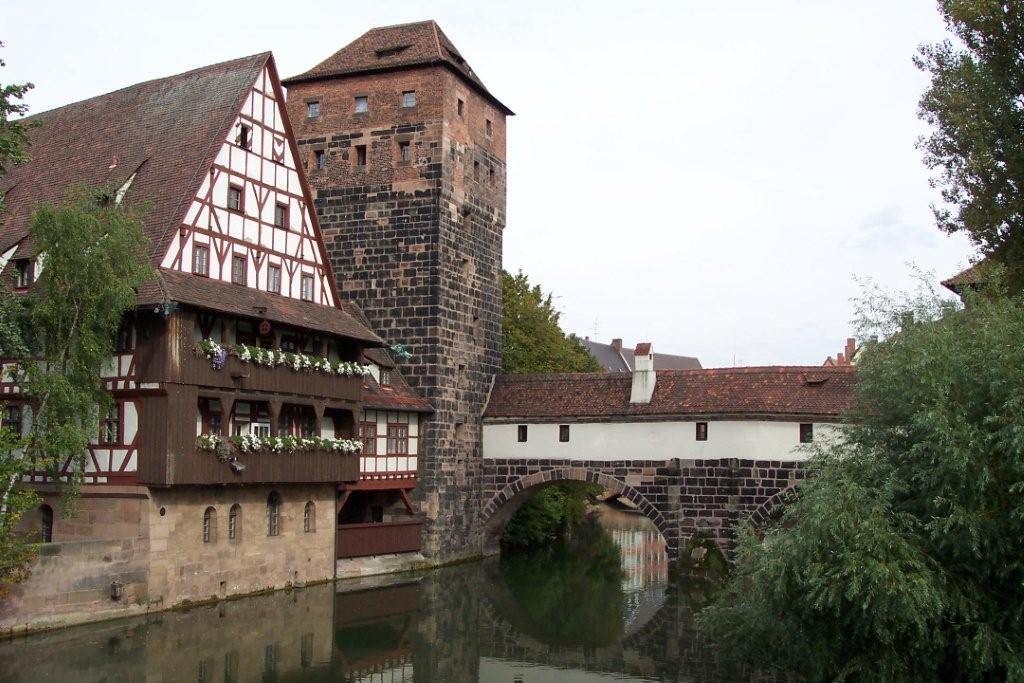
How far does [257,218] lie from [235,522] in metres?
7.02

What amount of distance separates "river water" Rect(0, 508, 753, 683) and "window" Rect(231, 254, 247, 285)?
711 centimetres

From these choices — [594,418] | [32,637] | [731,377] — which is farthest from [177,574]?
[731,377]

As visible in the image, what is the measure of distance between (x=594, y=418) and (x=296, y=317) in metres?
10.6

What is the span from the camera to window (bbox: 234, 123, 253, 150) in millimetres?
27000

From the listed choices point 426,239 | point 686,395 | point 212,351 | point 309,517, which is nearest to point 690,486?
point 686,395

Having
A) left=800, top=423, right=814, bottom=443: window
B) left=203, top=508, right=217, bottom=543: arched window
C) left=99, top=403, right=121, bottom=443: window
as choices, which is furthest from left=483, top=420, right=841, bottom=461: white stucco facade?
left=99, top=403, right=121, bottom=443: window

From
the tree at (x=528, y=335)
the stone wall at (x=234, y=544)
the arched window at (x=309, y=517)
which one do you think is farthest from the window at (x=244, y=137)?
the tree at (x=528, y=335)

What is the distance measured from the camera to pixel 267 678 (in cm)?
1853

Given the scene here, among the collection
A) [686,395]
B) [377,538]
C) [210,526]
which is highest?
[686,395]

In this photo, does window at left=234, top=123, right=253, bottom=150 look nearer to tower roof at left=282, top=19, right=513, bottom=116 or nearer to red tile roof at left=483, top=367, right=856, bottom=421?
tower roof at left=282, top=19, right=513, bottom=116

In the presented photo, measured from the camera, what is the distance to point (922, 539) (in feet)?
49.1

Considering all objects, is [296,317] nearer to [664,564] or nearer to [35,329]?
[35,329]

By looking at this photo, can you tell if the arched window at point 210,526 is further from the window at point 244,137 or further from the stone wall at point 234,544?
the window at point 244,137

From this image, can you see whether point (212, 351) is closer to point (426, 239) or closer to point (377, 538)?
point (377, 538)
